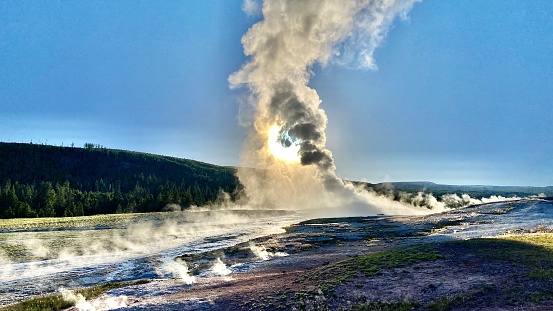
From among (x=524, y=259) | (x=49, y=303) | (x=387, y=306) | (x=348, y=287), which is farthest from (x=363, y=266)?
(x=49, y=303)

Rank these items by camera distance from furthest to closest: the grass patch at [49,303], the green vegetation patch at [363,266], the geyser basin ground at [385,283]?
the green vegetation patch at [363,266] < the grass patch at [49,303] < the geyser basin ground at [385,283]

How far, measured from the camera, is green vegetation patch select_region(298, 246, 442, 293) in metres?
25.2

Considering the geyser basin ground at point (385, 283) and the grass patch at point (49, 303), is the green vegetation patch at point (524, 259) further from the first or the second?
the grass patch at point (49, 303)

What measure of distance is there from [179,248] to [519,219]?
5382 centimetres

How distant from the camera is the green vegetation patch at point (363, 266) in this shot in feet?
82.6

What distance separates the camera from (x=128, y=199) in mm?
121438

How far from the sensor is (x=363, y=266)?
1095 inches

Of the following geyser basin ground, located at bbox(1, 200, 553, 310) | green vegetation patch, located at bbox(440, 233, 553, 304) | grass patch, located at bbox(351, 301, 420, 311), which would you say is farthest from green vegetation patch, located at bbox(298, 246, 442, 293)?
green vegetation patch, located at bbox(440, 233, 553, 304)

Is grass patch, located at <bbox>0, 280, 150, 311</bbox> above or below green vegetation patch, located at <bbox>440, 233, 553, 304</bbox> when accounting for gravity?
below

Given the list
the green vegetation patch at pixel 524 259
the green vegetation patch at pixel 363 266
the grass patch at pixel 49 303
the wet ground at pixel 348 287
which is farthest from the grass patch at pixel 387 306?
the grass patch at pixel 49 303

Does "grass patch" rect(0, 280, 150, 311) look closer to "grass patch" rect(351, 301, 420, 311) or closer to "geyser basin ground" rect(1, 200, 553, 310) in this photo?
"geyser basin ground" rect(1, 200, 553, 310)

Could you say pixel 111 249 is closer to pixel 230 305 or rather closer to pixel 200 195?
pixel 230 305

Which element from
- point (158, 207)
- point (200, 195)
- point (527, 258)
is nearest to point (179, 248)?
point (527, 258)

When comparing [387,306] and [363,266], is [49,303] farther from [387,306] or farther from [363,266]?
[363,266]
